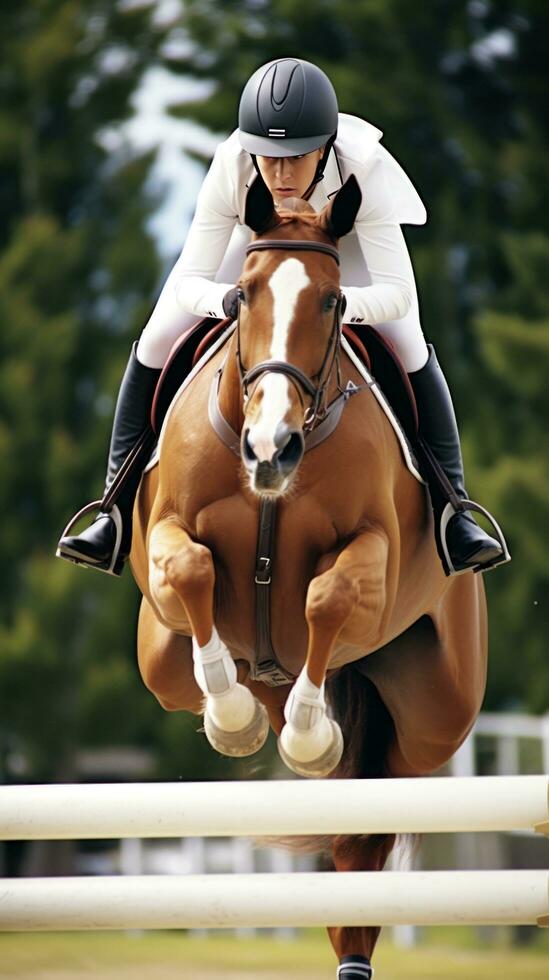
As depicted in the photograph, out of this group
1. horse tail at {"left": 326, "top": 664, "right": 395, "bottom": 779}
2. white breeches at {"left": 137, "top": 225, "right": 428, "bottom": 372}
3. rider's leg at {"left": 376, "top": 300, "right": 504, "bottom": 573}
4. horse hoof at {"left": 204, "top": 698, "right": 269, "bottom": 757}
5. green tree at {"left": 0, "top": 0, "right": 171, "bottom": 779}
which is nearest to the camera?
horse hoof at {"left": 204, "top": 698, "right": 269, "bottom": 757}

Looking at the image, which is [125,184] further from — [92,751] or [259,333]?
[259,333]

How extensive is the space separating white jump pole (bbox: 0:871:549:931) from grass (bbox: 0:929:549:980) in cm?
460

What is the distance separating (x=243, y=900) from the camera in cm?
414

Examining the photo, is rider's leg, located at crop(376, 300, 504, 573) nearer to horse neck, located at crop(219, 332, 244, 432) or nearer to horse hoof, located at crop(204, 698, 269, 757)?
horse neck, located at crop(219, 332, 244, 432)

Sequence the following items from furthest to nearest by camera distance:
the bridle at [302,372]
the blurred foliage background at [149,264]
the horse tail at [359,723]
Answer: the blurred foliage background at [149,264], the horse tail at [359,723], the bridle at [302,372]

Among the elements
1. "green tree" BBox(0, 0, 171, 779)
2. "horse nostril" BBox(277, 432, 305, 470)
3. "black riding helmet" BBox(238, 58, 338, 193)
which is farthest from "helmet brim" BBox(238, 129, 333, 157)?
"green tree" BBox(0, 0, 171, 779)

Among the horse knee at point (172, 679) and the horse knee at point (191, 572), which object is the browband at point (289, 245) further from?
the horse knee at point (172, 679)

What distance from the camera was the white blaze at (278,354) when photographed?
370 centimetres

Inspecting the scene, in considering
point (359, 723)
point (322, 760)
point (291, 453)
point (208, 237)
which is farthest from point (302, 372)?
point (359, 723)

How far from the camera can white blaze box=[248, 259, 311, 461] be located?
370 centimetres

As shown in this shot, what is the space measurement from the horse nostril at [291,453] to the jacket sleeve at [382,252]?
0.67m

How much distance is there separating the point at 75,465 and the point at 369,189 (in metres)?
12.6

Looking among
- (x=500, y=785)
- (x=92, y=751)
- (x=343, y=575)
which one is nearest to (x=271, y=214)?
(x=343, y=575)

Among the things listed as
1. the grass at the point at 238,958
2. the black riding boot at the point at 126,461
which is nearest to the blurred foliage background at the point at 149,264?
the grass at the point at 238,958
